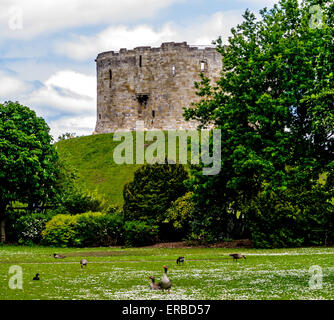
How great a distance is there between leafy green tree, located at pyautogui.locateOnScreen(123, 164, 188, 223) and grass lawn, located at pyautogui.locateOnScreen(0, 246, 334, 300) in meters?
10.4

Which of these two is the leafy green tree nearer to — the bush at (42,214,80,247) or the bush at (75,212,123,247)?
the bush at (75,212,123,247)

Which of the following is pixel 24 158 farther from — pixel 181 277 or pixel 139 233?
pixel 181 277

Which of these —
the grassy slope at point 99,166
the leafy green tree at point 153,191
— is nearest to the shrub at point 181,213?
the leafy green tree at point 153,191

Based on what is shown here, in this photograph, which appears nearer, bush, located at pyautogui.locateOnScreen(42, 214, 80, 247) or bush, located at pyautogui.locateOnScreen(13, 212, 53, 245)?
bush, located at pyautogui.locateOnScreen(42, 214, 80, 247)

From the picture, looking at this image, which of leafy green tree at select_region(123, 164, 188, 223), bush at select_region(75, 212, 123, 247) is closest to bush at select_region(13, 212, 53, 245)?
bush at select_region(75, 212, 123, 247)

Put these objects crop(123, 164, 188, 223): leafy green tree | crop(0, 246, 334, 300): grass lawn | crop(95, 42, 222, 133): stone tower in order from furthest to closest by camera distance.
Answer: crop(95, 42, 222, 133): stone tower < crop(123, 164, 188, 223): leafy green tree < crop(0, 246, 334, 300): grass lawn

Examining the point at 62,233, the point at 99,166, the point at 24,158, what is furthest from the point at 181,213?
the point at 99,166

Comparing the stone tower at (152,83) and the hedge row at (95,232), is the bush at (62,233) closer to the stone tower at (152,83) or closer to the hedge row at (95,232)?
the hedge row at (95,232)

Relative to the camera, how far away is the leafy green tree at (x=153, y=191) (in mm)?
34000

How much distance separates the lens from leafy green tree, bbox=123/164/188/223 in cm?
3400

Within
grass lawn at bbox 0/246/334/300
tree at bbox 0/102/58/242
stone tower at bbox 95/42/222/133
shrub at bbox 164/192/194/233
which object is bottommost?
grass lawn at bbox 0/246/334/300

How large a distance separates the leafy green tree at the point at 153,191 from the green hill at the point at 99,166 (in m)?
9.10

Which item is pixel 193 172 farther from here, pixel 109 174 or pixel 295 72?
pixel 109 174
